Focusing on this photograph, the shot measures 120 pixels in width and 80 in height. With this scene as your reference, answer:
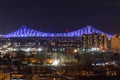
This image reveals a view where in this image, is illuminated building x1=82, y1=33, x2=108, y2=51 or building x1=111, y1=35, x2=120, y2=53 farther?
illuminated building x1=82, y1=33, x2=108, y2=51

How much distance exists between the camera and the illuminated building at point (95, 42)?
55.9m

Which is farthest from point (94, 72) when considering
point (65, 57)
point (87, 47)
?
point (87, 47)

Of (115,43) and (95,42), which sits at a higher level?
(95,42)

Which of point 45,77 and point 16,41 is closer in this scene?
point 45,77

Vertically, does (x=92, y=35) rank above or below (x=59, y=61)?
above

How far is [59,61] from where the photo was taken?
106 ft

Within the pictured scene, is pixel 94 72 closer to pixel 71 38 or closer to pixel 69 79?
pixel 69 79

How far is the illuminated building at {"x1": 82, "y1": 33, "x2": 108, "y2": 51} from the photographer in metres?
55.9

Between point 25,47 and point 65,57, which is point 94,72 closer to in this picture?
point 65,57

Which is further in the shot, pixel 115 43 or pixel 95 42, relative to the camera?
pixel 95 42

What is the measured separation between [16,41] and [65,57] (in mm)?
16051

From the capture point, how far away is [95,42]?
58.0 m

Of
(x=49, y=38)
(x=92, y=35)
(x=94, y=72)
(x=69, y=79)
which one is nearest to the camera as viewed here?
(x=69, y=79)

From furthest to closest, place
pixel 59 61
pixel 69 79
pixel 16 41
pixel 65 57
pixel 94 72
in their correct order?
1. pixel 16 41
2. pixel 65 57
3. pixel 59 61
4. pixel 94 72
5. pixel 69 79
